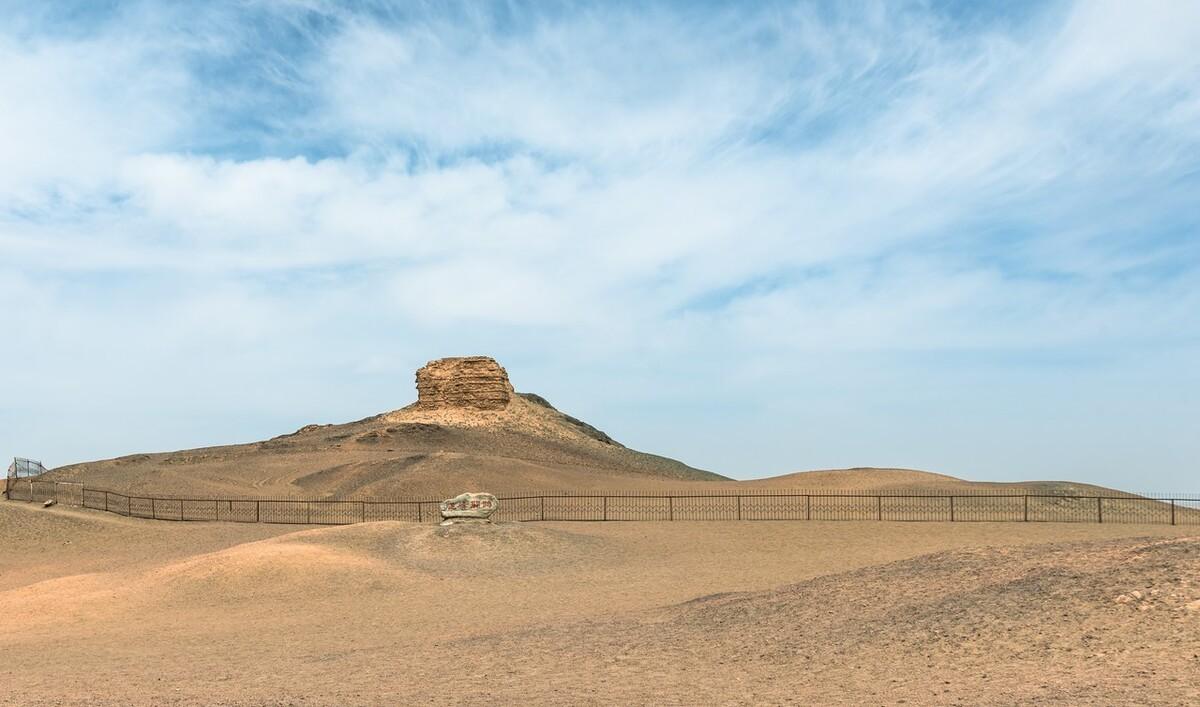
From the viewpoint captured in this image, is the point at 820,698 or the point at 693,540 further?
the point at 693,540

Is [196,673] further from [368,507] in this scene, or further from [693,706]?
[368,507]

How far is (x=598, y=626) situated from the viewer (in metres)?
17.6

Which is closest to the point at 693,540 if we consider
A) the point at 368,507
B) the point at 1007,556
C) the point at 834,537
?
the point at 834,537

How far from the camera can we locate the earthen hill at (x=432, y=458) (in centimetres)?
5850

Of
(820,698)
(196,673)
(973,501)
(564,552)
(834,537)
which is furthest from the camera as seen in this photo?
(973,501)

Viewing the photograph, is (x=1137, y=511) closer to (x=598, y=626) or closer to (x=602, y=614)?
(x=602, y=614)

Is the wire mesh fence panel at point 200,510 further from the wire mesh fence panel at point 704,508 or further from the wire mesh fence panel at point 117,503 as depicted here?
the wire mesh fence panel at point 704,508

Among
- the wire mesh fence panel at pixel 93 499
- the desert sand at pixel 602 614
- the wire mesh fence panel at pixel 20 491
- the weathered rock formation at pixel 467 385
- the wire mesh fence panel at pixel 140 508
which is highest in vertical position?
the weathered rock formation at pixel 467 385

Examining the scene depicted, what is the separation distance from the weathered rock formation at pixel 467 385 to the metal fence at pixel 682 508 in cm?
3805

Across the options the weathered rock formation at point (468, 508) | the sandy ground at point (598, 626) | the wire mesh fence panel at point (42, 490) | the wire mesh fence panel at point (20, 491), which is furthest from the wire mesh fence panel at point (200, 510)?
the weathered rock formation at point (468, 508)

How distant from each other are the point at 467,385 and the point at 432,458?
1157 inches

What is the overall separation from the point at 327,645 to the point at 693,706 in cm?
826

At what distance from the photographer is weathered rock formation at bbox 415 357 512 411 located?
300 feet

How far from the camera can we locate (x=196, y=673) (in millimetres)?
15125
